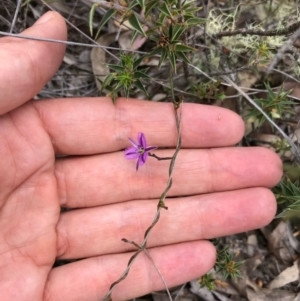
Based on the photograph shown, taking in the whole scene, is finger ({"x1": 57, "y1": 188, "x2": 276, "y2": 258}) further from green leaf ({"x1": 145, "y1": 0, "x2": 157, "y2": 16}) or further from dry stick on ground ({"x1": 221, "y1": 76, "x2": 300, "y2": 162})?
green leaf ({"x1": 145, "y1": 0, "x2": 157, "y2": 16})

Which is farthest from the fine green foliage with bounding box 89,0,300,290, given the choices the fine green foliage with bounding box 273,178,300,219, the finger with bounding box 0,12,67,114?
the finger with bounding box 0,12,67,114

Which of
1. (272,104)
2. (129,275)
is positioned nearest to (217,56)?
(272,104)

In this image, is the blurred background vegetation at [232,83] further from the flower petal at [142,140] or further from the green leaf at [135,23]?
the green leaf at [135,23]

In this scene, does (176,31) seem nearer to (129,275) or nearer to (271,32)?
(271,32)

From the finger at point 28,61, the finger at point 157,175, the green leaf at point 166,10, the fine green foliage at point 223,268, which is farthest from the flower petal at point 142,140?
the fine green foliage at point 223,268

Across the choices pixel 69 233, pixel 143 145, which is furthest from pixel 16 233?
pixel 143 145

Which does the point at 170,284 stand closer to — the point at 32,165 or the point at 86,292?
the point at 86,292

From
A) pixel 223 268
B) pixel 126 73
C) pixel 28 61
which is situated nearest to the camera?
pixel 28 61

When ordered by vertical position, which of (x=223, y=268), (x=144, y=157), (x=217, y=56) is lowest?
(x=223, y=268)
